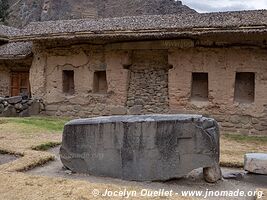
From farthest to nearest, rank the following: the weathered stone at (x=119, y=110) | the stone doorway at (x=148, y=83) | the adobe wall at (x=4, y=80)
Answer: the adobe wall at (x=4, y=80), the weathered stone at (x=119, y=110), the stone doorway at (x=148, y=83)

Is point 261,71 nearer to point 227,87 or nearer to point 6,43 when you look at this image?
point 227,87

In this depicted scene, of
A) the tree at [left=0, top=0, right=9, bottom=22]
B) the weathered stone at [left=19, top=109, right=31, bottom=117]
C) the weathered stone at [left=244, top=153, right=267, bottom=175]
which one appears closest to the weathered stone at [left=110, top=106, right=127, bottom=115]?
the weathered stone at [left=19, top=109, right=31, bottom=117]

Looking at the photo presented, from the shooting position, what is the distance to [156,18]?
529 inches

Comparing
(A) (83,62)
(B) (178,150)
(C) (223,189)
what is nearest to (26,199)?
(B) (178,150)

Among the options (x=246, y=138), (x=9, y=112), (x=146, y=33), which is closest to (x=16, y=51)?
(x=9, y=112)

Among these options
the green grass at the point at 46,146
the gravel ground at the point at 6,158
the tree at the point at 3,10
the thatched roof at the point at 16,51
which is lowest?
the gravel ground at the point at 6,158

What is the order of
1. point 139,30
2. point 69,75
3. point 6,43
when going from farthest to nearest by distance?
point 6,43, point 69,75, point 139,30

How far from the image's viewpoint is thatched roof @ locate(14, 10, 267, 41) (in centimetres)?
1095

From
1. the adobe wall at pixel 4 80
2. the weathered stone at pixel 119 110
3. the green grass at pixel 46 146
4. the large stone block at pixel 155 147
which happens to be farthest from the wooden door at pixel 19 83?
the large stone block at pixel 155 147

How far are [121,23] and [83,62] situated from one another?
6.53ft

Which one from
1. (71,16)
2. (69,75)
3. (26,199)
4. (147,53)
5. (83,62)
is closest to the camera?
(26,199)

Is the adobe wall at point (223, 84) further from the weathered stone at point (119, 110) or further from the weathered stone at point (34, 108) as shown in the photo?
the weathered stone at point (34, 108)

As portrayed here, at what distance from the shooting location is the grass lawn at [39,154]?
5.34 metres

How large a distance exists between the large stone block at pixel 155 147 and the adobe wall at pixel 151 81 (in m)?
5.49
